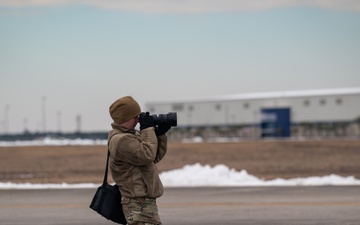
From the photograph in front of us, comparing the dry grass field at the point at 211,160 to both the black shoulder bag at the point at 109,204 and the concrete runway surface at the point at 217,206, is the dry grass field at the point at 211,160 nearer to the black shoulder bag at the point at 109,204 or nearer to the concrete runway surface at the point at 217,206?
the concrete runway surface at the point at 217,206

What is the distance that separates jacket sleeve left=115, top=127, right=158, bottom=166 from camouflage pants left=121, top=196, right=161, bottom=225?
14.0 inches

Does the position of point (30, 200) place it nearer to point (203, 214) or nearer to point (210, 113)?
point (203, 214)

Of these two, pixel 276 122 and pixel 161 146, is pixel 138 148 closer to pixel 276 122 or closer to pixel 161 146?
pixel 161 146

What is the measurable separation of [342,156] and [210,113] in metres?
48.8

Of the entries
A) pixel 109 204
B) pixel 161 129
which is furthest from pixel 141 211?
pixel 161 129

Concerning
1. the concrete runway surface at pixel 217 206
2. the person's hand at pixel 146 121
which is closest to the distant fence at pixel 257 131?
the concrete runway surface at pixel 217 206

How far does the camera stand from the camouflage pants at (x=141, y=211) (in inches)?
283

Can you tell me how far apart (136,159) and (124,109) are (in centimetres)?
46

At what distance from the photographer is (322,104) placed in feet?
273

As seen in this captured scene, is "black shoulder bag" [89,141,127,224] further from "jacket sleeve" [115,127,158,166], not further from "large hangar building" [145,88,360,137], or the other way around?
"large hangar building" [145,88,360,137]

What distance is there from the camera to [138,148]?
7012 millimetres

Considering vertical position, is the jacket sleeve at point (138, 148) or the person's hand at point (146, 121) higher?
the person's hand at point (146, 121)

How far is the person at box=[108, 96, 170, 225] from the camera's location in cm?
709

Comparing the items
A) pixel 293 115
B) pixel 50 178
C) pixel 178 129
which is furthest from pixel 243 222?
pixel 178 129
